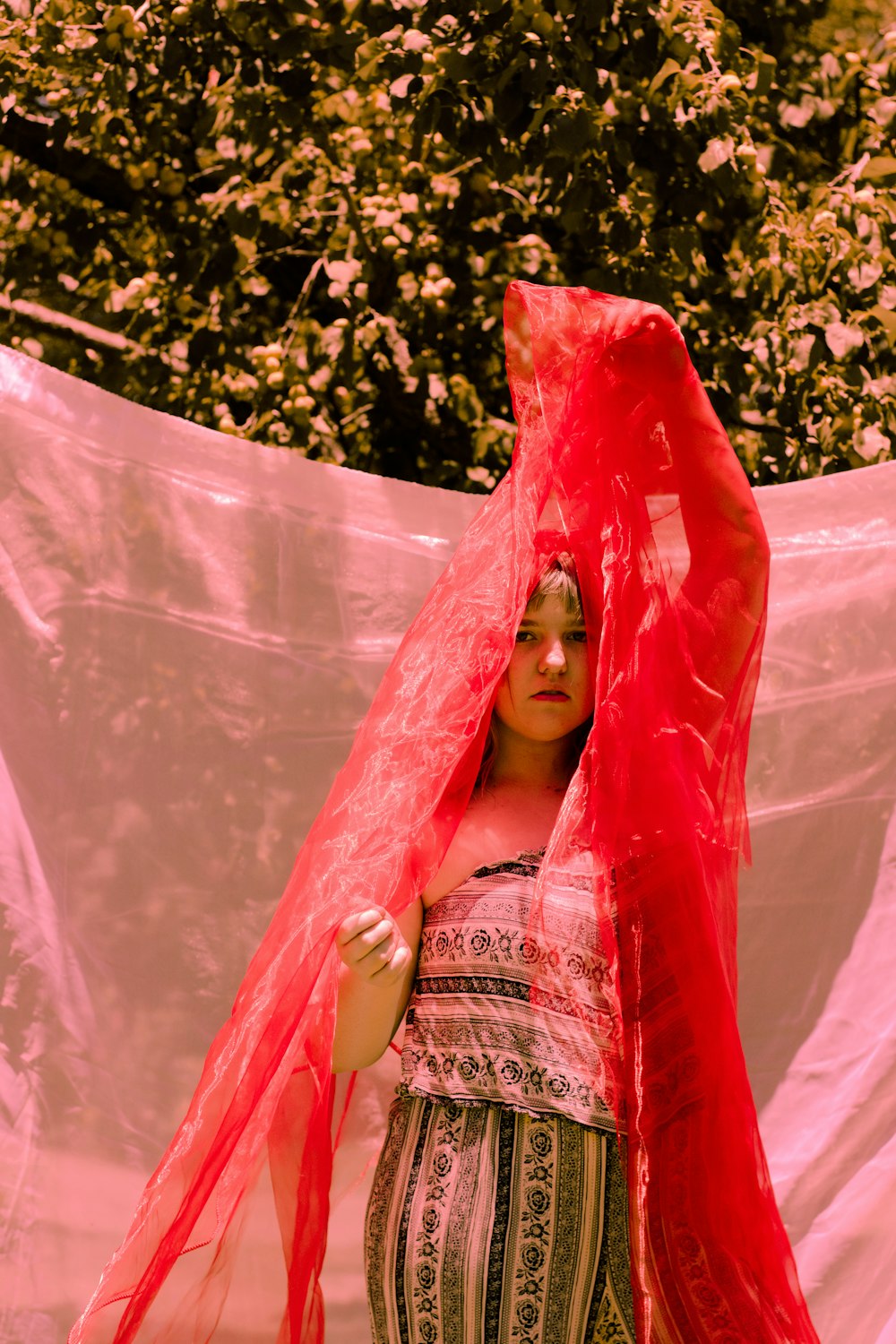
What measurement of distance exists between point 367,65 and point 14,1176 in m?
1.80

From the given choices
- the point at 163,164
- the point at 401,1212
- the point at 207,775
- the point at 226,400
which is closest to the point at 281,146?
the point at 163,164

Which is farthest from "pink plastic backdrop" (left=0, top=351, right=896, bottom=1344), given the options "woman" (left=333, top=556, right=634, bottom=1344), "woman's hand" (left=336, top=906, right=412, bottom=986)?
"woman's hand" (left=336, top=906, right=412, bottom=986)

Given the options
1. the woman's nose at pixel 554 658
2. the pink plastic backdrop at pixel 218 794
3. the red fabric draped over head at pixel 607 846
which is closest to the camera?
the red fabric draped over head at pixel 607 846

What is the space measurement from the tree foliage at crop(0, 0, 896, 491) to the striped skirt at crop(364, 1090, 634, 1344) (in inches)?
51.8

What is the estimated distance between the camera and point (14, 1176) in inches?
65.3

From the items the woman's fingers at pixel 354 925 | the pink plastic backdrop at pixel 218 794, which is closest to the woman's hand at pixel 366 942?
the woman's fingers at pixel 354 925

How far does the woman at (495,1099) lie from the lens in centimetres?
125

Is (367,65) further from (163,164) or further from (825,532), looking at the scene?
(825,532)

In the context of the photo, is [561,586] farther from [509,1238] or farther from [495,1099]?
[509,1238]

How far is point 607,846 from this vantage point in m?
1.30

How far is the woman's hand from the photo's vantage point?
124 cm

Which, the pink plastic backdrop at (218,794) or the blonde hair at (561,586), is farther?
the pink plastic backdrop at (218,794)

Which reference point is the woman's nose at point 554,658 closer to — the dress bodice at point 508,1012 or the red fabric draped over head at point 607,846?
the red fabric draped over head at point 607,846

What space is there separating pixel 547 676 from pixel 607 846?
0.21m
